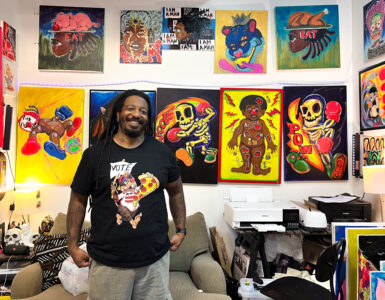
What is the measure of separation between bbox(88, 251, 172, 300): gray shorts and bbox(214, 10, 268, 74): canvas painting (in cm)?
202

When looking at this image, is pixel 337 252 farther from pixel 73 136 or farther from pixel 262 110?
pixel 73 136

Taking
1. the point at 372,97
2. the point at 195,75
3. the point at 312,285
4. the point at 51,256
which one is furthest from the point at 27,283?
the point at 372,97

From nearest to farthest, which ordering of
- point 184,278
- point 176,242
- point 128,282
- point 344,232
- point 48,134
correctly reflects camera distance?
point 128,282
point 344,232
point 176,242
point 184,278
point 48,134

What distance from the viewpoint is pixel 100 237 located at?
4.06ft

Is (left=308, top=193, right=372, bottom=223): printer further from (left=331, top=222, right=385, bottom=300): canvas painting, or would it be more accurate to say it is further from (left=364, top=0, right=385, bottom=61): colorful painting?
(left=364, top=0, right=385, bottom=61): colorful painting

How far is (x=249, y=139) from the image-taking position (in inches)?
105

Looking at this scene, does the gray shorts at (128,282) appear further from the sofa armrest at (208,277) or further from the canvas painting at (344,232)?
the canvas painting at (344,232)

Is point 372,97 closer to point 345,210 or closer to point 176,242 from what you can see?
point 345,210

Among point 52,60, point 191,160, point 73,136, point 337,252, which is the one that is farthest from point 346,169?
point 52,60

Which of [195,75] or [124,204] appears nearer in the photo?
[124,204]

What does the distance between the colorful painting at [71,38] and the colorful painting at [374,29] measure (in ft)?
8.01

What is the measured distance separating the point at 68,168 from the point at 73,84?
0.82 meters

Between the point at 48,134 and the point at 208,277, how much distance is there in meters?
1.97

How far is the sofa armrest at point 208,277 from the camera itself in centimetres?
189
